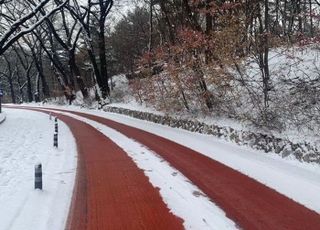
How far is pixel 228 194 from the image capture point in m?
10.4

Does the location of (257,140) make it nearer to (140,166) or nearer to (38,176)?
(140,166)

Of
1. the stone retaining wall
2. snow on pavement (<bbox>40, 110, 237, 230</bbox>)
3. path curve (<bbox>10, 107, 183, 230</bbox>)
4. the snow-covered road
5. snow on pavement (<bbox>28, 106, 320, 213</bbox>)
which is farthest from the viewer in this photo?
the stone retaining wall

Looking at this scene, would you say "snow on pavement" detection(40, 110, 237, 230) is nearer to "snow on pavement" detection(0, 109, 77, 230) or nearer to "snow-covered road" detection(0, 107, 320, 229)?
"snow-covered road" detection(0, 107, 320, 229)

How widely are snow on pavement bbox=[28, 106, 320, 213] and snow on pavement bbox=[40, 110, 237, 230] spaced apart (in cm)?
179

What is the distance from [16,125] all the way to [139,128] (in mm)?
8760

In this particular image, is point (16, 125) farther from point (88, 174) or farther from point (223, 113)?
point (88, 174)

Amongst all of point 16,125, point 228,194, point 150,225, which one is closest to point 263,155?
point 228,194

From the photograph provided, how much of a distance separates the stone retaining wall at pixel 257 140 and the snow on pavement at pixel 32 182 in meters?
5.68

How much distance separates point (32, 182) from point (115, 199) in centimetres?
289

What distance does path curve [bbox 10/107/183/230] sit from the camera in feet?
27.8

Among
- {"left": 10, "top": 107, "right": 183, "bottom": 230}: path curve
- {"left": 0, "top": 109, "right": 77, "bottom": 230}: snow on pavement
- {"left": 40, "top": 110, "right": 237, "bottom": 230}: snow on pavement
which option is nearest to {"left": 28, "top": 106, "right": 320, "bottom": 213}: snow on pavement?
{"left": 40, "top": 110, "right": 237, "bottom": 230}: snow on pavement

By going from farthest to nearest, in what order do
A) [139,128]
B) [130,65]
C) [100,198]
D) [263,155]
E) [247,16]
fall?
1. [130,65]
2. [139,128]
3. [247,16]
4. [263,155]
5. [100,198]

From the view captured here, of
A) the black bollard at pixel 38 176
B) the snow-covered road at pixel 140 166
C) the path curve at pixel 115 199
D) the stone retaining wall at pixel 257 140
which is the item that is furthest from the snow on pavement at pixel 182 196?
the stone retaining wall at pixel 257 140

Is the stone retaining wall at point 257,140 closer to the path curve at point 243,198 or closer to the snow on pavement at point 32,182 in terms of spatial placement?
the path curve at point 243,198
